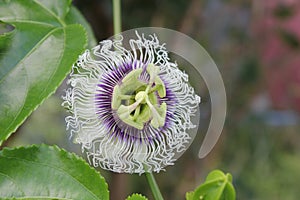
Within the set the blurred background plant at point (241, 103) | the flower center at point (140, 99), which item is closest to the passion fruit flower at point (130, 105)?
the flower center at point (140, 99)

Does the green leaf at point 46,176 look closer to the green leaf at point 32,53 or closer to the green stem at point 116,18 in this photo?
the green leaf at point 32,53

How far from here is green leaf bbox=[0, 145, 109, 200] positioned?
579mm

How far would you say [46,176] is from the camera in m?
0.59

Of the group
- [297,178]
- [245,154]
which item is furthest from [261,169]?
[297,178]

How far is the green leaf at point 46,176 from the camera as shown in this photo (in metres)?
0.58

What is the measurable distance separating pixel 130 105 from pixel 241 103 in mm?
1358

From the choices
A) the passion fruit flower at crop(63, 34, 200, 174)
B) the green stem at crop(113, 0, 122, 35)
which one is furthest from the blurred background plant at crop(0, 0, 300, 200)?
the passion fruit flower at crop(63, 34, 200, 174)

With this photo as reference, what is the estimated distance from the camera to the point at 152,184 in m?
0.62

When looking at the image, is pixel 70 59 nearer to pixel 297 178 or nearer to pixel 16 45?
pixel 16 45

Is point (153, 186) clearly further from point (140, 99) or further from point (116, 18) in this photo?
point (116, 18)

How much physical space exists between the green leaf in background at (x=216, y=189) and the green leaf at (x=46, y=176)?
99 millimetres

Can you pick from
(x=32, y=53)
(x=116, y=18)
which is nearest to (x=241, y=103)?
(x=116, y=18)

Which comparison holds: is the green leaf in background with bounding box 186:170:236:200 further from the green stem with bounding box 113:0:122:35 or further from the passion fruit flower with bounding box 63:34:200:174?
the green stem with bounding box 113:0:122:35

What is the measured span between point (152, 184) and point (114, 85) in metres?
0.12
